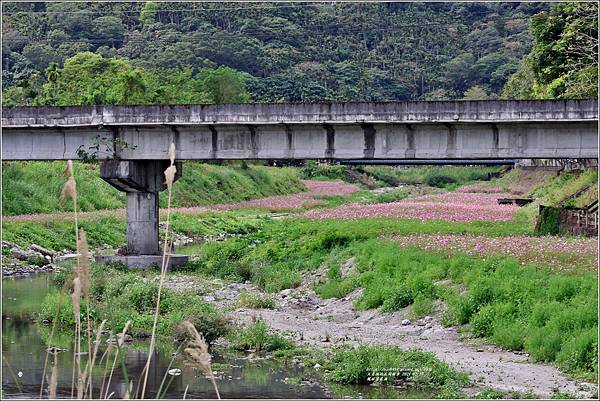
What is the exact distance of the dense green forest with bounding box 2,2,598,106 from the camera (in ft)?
430

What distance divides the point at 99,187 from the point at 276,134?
23.3 meters

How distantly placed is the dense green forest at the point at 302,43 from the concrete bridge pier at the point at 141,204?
69121 mm

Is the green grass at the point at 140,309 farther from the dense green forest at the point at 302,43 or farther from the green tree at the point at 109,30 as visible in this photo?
the green tree at the point at 109,30

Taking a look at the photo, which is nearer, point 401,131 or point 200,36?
point 401,131

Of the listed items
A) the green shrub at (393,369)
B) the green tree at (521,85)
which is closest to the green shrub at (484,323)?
the green shrub at (393,369)

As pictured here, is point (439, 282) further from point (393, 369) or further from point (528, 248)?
point (393, 369)

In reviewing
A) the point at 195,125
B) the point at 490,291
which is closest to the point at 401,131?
the point at 195,125

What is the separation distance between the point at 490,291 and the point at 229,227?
32.3 m

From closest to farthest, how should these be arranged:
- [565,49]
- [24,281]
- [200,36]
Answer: [24,281], [565,49], [200,36]

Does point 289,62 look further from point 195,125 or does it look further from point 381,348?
point 381,348

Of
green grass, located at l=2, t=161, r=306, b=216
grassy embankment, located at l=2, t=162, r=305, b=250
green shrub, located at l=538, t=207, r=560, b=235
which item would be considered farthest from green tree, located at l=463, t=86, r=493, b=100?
green shrub, located at l=538, t=207, r=560, b=235

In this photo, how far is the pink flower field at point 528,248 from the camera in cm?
2258

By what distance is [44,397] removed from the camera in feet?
51.1

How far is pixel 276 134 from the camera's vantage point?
35.1m
